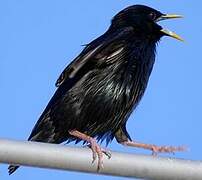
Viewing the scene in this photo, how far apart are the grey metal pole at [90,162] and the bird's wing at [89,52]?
196 cm

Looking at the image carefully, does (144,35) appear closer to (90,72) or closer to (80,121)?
(90,72)

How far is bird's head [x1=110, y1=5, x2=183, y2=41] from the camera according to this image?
5414 millimetres

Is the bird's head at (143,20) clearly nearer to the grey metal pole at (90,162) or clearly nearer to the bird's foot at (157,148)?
the bird's foot at (157,148)

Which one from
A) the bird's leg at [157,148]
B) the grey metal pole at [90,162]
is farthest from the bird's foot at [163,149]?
the grey metal pole at [90,162]

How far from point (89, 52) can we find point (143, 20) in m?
0.95

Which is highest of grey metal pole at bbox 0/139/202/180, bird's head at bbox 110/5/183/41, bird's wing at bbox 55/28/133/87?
bird's head at bbox 110/5/183/41

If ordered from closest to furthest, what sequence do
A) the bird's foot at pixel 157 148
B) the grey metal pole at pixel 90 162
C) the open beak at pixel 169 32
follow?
the grey metal pole at pixel 90 162 → the bird's foot at pixel 157 148 → the open beak at pixel 169 32

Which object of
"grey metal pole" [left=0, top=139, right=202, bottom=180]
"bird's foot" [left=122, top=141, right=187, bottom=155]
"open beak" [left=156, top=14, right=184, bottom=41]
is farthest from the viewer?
"open beak" [left=156, top=14, right=184, bottom=41]

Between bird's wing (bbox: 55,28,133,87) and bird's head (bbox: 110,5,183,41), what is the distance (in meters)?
0.17

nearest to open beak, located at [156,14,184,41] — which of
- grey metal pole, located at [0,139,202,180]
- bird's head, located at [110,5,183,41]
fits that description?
bird's head, located at [110,5,183,41]

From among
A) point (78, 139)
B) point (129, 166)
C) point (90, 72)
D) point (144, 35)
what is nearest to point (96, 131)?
point (78, 139)

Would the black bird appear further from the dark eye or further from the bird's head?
the dark eye

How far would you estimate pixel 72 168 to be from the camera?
264 centimetres

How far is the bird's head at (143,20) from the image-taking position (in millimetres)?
5414
